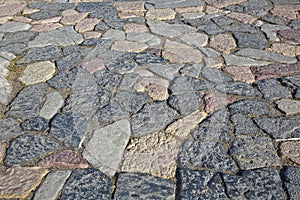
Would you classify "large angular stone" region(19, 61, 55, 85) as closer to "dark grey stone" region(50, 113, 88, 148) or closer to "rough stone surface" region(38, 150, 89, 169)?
"dark grey stone" region(50, 113, 88, 148)

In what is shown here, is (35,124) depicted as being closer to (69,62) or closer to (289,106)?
(69,62)

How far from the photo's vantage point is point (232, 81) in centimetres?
338

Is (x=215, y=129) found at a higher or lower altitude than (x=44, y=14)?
lower

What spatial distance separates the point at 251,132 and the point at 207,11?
222cm

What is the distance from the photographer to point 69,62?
3723mm

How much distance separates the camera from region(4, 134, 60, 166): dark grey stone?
2645 mm

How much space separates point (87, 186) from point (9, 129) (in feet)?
2.75

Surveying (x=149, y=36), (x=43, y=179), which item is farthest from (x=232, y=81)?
(x=43, y=179)

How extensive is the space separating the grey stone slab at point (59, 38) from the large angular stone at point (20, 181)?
1787mm

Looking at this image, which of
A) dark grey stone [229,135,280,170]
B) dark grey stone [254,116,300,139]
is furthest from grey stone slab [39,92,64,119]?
dark grey stone [254,116,300,139]

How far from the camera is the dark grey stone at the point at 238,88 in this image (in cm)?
324

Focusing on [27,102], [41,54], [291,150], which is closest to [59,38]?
[41,54]

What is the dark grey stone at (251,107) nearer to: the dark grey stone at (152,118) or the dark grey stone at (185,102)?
the dark grey stone at (185,102)

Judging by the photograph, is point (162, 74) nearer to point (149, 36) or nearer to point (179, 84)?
point (179, 84)
